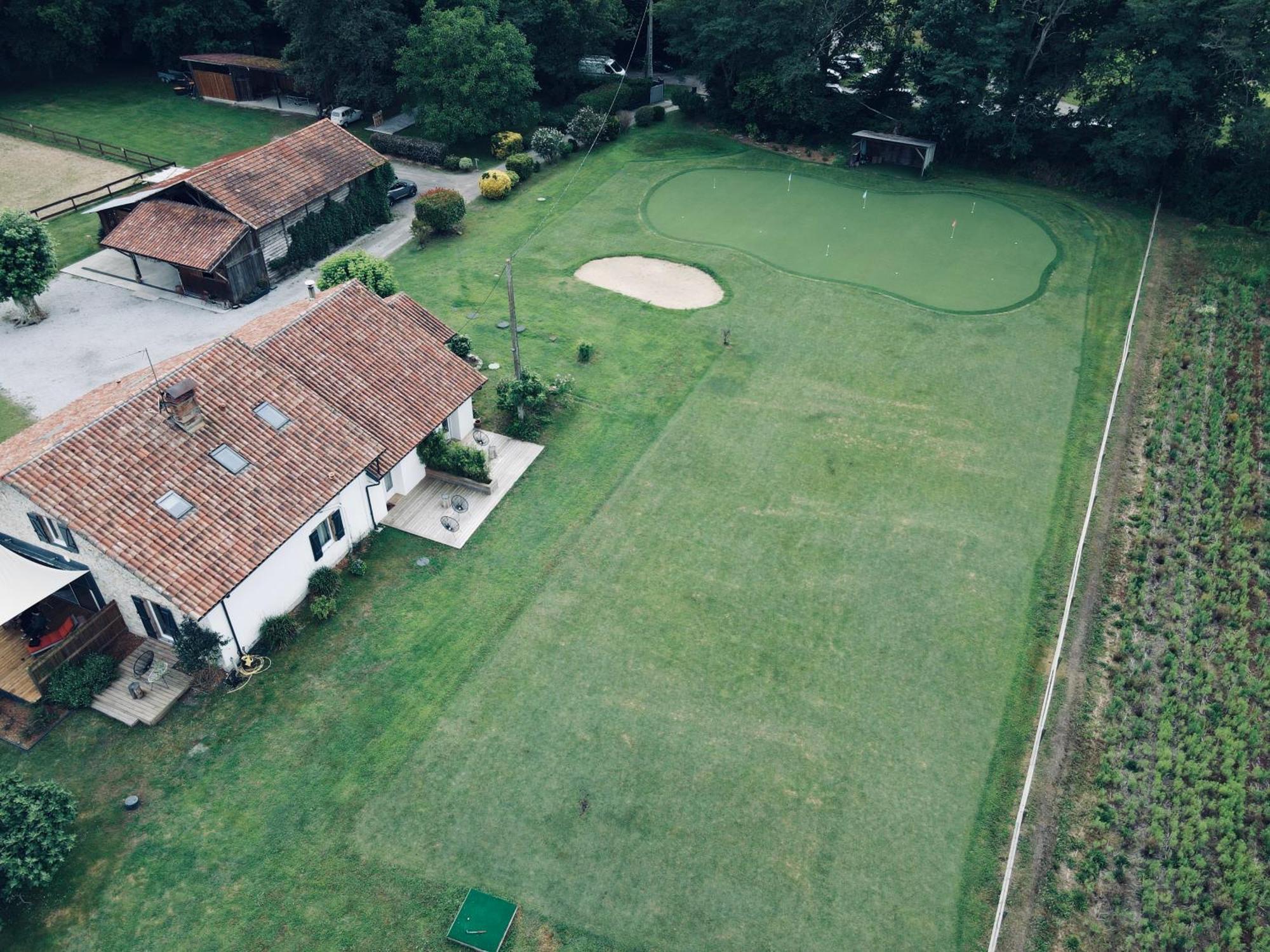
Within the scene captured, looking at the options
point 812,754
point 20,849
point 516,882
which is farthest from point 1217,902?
point 20,849

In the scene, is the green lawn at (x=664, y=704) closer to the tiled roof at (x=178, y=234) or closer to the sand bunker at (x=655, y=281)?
the sand bunker at (x=655, y=281)

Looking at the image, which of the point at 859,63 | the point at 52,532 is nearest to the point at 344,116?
the point at 859,63

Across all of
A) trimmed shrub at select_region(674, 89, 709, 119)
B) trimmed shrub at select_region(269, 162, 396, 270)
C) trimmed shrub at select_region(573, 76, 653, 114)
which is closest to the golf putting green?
trimmed shrub at select_region(674, 89, 709, 119)

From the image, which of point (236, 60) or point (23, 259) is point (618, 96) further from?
point (23, 259)

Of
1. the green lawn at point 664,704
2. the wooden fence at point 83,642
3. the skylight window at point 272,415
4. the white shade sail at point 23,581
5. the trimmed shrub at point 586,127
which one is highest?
the trimmed shrub at point 586,127

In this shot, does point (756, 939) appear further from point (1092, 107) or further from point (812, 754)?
point (1092, 107)

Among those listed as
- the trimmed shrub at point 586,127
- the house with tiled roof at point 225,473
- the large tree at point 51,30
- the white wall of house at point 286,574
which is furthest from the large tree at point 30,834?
the large tree at point 51,30
